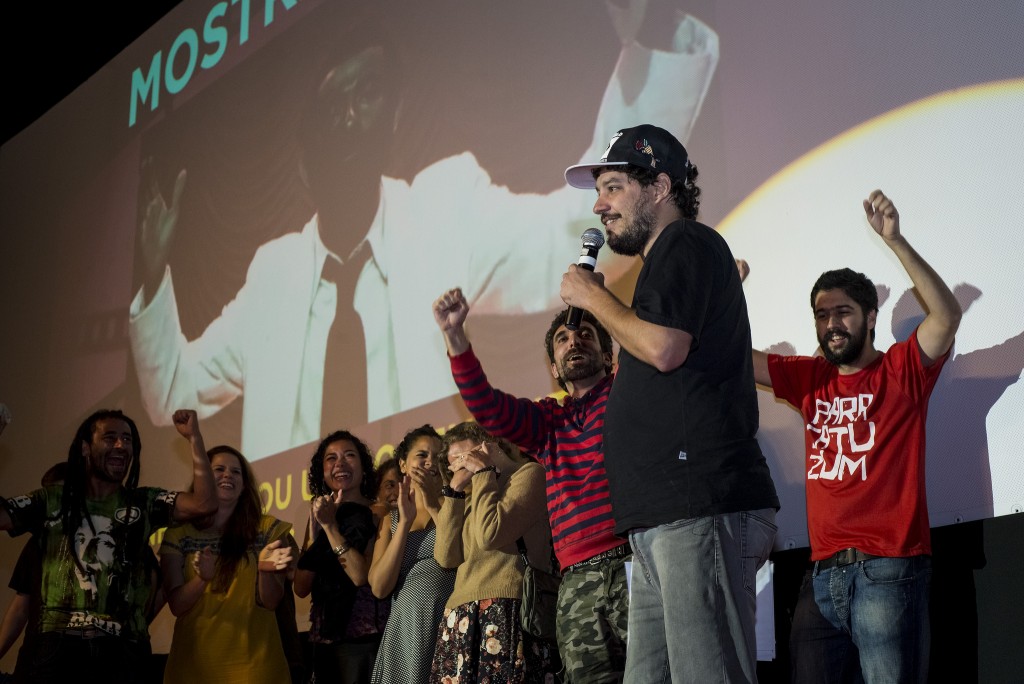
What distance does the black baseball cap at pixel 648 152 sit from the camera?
82.0 inches

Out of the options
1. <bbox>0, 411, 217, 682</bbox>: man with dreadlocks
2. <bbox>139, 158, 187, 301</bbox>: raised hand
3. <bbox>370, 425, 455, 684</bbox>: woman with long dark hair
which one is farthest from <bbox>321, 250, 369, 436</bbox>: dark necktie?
<bbox>139, 158, 187, 301</bbox>: raised hand

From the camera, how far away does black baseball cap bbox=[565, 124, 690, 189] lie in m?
2.08

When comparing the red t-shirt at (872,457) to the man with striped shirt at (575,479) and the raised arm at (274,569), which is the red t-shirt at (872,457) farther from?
the raised arm at (274,569)

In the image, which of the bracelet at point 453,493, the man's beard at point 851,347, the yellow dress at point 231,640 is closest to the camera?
the man's beard at point 851,347

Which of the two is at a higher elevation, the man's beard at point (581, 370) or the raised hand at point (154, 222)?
the raised hand at point (154, 222)

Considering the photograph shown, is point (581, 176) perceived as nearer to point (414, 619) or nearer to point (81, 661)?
point (414, 619)

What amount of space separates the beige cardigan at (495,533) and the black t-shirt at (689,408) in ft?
2.86

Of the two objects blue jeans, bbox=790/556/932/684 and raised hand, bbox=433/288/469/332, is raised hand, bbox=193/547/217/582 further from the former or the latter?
blue jeans, bbox=790/556/932/684

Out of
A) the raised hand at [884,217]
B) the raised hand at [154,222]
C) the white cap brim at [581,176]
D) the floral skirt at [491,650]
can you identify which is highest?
the raised hand at [154,222]

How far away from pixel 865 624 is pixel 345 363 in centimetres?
262

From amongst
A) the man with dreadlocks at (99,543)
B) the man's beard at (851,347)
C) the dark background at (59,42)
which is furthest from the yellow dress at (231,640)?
the dark background at (59,42)

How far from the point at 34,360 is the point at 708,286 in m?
5.80

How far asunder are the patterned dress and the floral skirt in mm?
215

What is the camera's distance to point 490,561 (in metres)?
2.87
